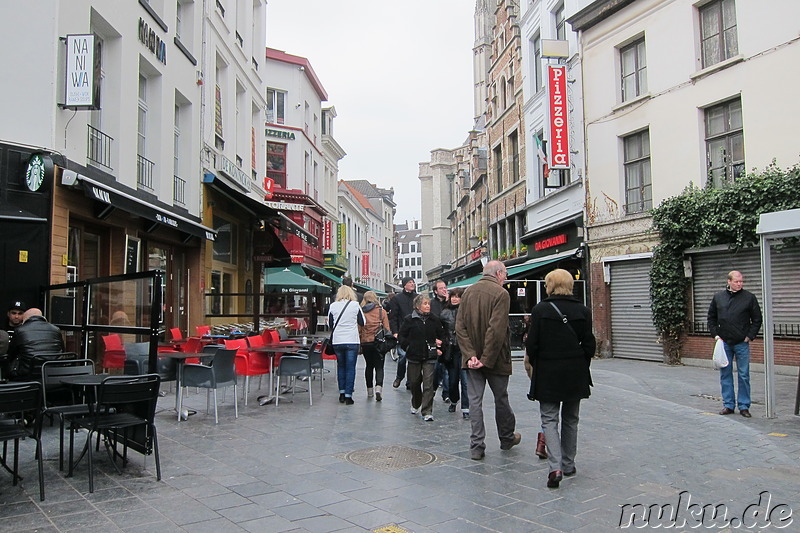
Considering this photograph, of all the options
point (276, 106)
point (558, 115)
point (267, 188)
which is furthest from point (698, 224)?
point (276, 106)

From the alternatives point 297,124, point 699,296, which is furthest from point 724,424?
point 297,124

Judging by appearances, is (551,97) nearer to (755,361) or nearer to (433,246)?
(755,361)

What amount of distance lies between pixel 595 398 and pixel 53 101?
9530 mm

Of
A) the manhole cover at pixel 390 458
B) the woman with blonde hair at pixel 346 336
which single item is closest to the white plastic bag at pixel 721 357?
the manhole cover at pixel 390 458

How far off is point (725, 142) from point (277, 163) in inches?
977

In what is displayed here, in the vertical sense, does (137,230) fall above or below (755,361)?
above

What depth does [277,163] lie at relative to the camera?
3431cm

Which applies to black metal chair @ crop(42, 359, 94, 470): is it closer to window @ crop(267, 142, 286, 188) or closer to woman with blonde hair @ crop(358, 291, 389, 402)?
woman with blonde hair @ crop(358, 291, 389, 402)

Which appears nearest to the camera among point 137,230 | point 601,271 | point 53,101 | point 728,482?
point 728,482

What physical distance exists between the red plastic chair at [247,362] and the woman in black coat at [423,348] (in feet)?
8.90

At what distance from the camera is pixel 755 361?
13.2 meters

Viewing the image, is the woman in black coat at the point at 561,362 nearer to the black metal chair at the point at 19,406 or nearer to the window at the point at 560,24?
the black metal chair at the point at 19,406

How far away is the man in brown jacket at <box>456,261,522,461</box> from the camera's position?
19.5 ft

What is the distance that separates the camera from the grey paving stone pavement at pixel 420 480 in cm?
430
